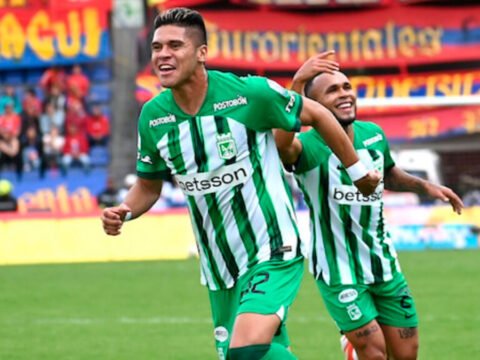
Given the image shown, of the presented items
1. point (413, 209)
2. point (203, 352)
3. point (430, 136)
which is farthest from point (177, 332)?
point (430, 136)

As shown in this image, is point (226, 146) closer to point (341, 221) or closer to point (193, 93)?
point (193, 93)

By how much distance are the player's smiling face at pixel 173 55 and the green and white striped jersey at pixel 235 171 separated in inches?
8.0

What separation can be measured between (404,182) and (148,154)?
88.8 inches

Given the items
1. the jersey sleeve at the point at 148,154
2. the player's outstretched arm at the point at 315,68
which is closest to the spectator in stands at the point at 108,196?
the jersey sleeve at the point at 148,154

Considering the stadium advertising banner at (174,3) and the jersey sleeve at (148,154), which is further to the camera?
the stadium advertising banner at (174,3)

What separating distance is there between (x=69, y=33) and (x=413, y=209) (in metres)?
11.5

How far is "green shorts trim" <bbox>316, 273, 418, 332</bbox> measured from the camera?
8.36 meters

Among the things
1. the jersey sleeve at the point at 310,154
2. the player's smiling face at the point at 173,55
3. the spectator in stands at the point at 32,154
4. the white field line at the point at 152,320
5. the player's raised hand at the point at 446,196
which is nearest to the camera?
the player's smiling face at the point at 173,55

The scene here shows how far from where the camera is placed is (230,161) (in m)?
6.90

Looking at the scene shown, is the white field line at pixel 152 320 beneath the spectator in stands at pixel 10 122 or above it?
above

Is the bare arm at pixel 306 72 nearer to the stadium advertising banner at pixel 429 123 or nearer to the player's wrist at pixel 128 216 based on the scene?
the player's wrist at pixel 128 216

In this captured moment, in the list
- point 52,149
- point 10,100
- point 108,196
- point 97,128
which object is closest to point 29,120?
point 10,100

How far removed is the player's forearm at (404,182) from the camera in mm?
8742

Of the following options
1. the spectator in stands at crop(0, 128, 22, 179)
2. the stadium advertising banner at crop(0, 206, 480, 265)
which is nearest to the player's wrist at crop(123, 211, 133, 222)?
the stadium advertising banner at crop(0, 206, 480, 265)
